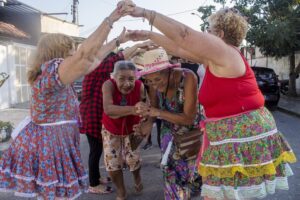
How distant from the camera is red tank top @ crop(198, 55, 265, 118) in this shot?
2279 millimetres

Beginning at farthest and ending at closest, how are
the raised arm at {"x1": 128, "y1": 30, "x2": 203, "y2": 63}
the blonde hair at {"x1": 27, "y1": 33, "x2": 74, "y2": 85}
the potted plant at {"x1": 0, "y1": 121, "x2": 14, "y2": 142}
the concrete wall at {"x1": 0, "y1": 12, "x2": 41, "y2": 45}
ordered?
the concrete wall at {"x1": 0, "y1": 12, "x2": 41, "y2": 45} → the potted plant at {"x1": 0, "y1": 121, "x2": 14, "y2": 142} → the raised arm at {"x1": 128, "y1": 30, "x2": 203, "y2": 63} → the blonde hair at {"x1": 27, "y1": 33, "x2": 74, "y2": 85}

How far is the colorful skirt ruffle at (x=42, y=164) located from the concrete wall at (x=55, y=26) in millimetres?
16053

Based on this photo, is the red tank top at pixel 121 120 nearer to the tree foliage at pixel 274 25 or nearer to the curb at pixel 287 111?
the curb at pixel 287 111

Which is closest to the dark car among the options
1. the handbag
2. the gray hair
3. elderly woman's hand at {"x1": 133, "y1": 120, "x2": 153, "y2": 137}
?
the gray hair

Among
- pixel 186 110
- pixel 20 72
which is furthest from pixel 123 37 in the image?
pixel 20 72

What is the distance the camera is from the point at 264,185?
2.34 meters

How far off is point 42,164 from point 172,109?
3.69 ft

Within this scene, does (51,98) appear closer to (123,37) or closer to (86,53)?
(86,53)

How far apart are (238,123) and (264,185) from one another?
0.43 m

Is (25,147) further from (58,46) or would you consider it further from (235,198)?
(235,198)

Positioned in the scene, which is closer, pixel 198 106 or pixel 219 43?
pixel 219 43

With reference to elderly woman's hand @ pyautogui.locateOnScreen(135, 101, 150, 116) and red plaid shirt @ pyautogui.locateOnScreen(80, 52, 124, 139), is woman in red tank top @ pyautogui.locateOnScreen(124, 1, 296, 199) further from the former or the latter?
red plaid shirt @ pyautogui.locateOnScreen(80, 52, 124, 139)

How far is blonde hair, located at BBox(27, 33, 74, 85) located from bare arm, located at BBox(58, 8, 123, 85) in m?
0.22

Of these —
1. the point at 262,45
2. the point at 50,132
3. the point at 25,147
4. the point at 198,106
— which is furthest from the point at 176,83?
the point at 262,45
